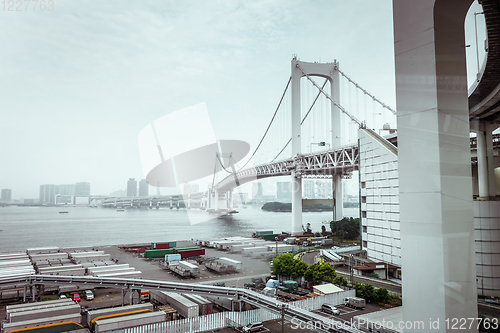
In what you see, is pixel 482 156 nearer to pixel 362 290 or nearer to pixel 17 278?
pixel 362 290

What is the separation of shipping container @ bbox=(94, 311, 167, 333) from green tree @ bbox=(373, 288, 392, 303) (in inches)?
195

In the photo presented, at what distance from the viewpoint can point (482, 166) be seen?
5.98 m

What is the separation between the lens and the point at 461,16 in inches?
78.2

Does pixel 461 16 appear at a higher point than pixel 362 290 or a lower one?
higher

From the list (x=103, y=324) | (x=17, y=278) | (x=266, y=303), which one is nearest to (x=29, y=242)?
(x=17, y=278)

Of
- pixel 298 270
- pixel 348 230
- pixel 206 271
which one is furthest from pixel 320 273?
pixel 348 230

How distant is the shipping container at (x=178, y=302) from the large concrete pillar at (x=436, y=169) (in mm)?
6371

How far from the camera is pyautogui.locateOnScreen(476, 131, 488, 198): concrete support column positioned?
531 centimetres

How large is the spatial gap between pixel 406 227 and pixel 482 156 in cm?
486

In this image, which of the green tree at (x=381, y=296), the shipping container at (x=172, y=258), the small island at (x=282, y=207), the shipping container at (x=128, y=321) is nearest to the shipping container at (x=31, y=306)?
the shipping container at (x=128, y=321)

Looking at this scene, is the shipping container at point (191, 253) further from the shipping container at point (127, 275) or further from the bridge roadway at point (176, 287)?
the bridge roadway at point (176, 287)

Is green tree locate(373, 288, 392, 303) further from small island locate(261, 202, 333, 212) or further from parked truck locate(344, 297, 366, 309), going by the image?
small island locate(261, 202, 333, 212)

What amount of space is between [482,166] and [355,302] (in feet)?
13.5

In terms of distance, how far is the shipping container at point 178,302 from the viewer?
7.54 m
